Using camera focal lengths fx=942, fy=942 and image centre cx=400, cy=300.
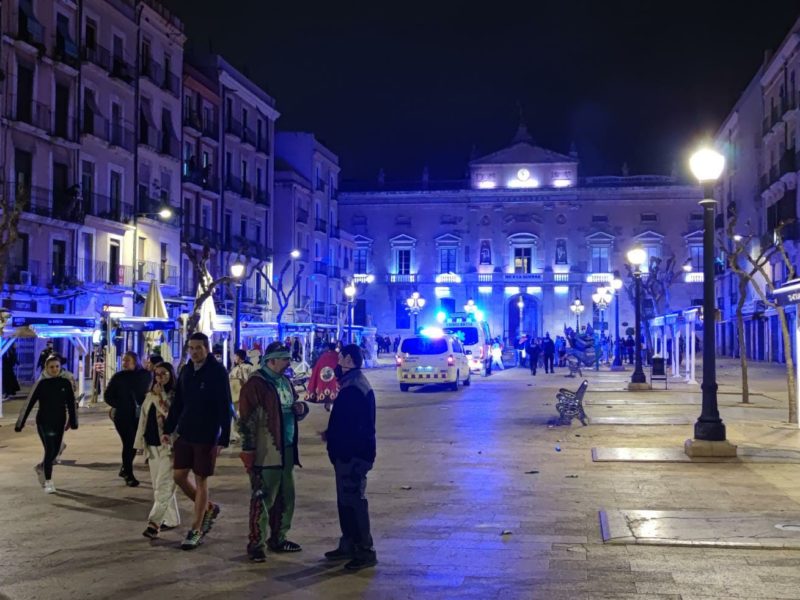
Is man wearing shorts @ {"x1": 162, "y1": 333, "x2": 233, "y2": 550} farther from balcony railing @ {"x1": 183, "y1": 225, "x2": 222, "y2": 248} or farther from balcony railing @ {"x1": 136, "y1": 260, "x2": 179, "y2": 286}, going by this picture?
balcony railing @ {"x1": 183, "y1": 225, "x2": 222, "y2": 248}

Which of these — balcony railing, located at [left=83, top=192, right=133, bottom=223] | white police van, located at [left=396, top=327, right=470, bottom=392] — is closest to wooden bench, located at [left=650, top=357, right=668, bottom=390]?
white police van, located at [left=396, top=327, right=470, bottom=392]

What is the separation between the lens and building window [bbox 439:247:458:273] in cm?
8312

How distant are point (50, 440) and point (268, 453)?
4280 millimetres

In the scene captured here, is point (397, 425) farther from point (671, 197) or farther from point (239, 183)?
point (671, 197)

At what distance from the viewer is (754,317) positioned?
53.4 metres

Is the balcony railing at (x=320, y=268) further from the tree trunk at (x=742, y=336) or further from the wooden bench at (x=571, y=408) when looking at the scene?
the wooden bench at (x=571, y=408)

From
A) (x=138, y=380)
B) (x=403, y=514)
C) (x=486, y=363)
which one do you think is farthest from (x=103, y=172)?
(x=403, y=514)

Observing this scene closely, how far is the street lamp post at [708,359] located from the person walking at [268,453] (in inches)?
272

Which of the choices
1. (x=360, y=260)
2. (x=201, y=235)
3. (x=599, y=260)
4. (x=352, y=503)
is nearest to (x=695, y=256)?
(x=599, y=260)

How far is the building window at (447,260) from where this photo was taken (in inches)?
3273

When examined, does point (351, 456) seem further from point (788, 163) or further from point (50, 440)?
point (788, 163)

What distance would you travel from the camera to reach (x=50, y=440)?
10.5 meters

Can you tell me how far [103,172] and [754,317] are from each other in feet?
118

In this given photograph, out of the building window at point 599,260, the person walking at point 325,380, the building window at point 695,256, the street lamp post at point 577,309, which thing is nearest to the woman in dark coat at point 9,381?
the person walking at point 325,380
